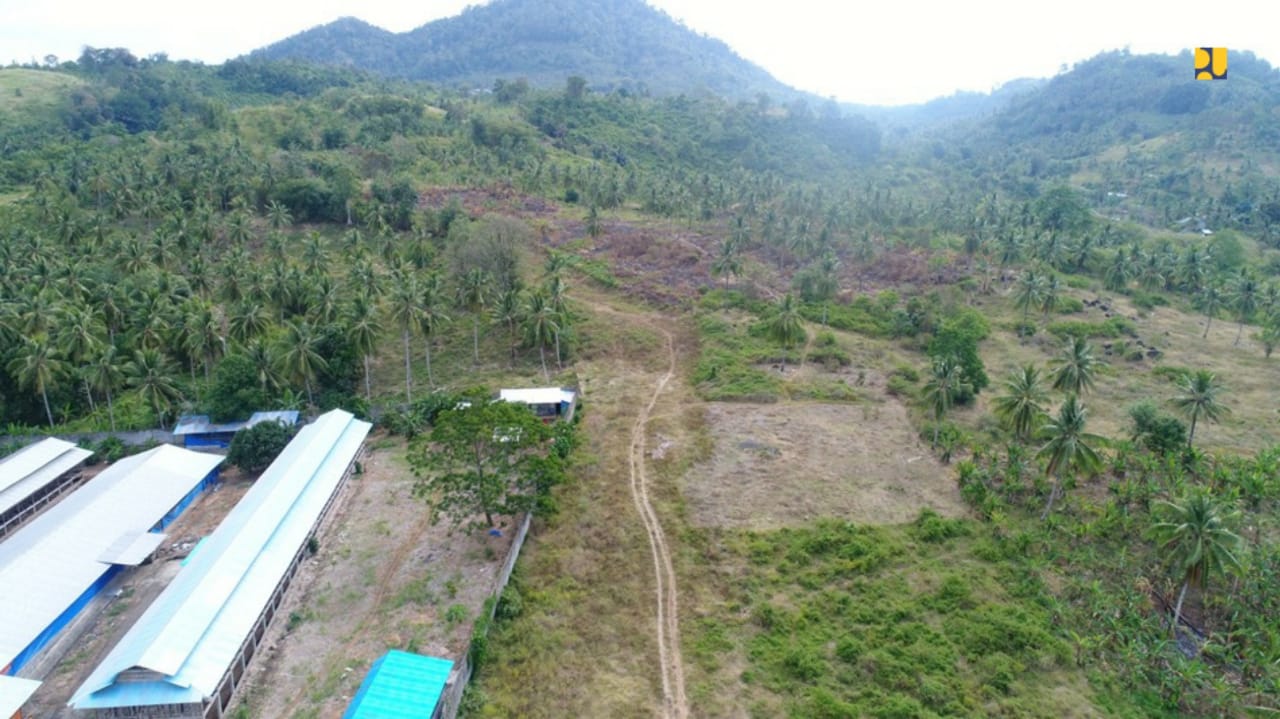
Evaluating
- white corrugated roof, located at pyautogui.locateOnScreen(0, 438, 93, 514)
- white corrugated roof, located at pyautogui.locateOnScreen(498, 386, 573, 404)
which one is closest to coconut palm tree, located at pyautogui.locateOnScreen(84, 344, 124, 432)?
white corrugated roof, located at pyautogui.locateOnScreen(0, 438, 93, 514)

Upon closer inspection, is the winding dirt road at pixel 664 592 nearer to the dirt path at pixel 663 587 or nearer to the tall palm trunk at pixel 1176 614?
the dirt path at pixel 663 587

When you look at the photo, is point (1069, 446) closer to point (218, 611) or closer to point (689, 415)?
point (689, 415)

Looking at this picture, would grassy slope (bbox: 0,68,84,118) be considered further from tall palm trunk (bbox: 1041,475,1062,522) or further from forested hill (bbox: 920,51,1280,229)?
forested hill (bbox: 920,51,1280,229)

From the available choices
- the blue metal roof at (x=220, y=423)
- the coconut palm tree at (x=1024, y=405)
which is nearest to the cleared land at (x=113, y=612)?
the blue metal roof at (x=220, y=423)

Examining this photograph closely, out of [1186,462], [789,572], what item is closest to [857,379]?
[1186,462]

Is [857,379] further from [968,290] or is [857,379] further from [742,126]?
[742,126]

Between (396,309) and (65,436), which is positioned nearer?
(65,436)
